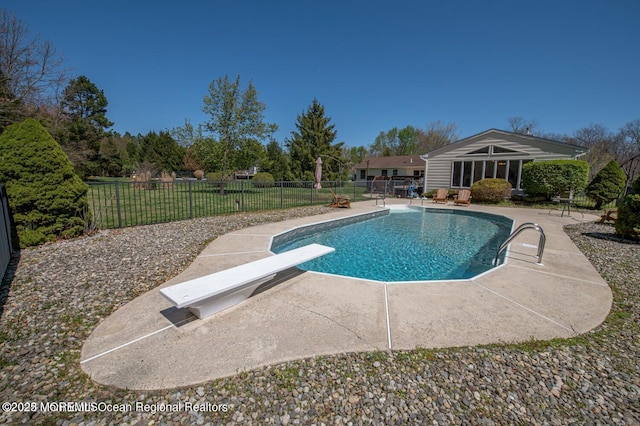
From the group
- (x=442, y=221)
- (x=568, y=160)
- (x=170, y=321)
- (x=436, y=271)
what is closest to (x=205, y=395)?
(x=170, y=321)

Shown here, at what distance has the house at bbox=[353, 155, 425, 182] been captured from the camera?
34.5 metres

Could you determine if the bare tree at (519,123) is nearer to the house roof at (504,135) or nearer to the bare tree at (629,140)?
the bare tree at (629,140)

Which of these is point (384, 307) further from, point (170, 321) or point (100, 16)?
point (100, 16)

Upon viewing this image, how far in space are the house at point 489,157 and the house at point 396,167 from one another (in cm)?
1558

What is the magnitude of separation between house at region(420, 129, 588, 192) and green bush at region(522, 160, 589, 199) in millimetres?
1103

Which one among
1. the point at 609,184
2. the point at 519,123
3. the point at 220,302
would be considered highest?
the point at 519,123

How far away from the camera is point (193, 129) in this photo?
17266mm

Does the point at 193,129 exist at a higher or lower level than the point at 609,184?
higher

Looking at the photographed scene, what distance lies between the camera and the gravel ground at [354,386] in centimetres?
173

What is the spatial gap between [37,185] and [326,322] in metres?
6.57

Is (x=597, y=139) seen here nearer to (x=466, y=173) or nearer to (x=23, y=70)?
(x=466, y=173)

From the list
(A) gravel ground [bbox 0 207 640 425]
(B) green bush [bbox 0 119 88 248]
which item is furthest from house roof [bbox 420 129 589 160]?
(B) green bush [bbox 0 119 88 248]

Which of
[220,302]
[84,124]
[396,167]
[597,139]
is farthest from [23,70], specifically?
[597,139]

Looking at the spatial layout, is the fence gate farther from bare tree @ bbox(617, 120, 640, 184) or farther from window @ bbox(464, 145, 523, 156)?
bare tree @ bbox(617, 120, 640, 184)
